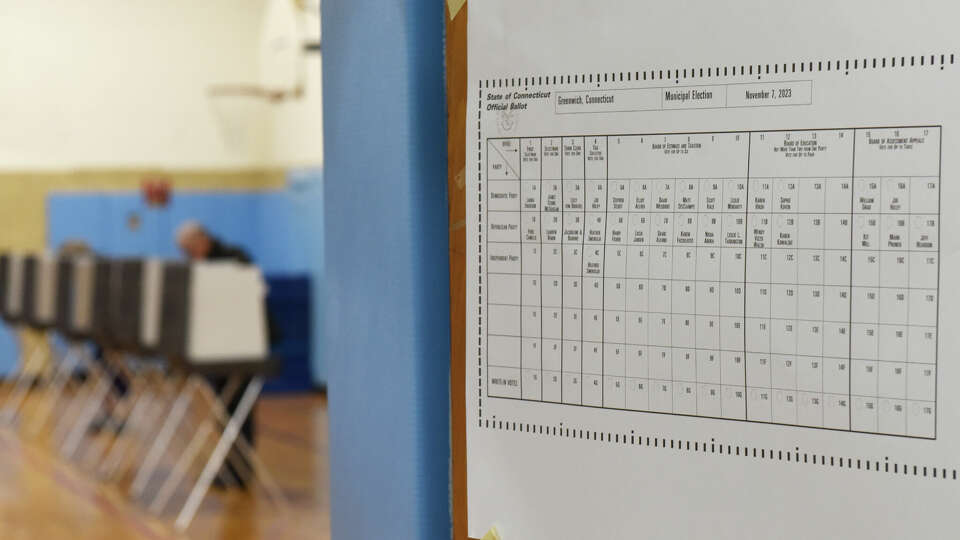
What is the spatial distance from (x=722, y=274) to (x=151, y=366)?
506 centimetres

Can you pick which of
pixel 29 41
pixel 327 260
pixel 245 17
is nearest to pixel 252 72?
pixel 245 17

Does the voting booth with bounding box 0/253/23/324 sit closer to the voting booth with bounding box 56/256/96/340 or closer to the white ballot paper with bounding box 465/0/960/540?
the voting booth with bounding box 56/256/96/340

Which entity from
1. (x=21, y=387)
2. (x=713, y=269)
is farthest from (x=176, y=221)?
(x=713, y=269)

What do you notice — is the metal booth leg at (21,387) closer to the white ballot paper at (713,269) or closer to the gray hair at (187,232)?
the gray hair at (187,232)

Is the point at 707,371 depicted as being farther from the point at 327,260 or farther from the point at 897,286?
the point at 327,260

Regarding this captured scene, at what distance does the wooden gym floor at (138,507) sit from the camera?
432 cm

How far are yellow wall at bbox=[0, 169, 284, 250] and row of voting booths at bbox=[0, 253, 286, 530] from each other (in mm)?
1080

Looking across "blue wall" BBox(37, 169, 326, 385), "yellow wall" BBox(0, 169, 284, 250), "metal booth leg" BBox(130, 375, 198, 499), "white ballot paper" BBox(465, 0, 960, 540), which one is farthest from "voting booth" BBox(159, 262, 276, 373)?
"yellow wall" BBox(0, 169, 284, 250)

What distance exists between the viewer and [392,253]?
61.8 inches

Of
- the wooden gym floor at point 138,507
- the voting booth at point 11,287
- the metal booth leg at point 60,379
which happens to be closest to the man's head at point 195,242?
the wooden gym floor at point 138,507

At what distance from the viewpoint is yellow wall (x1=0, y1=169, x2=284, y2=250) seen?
855 centimetres

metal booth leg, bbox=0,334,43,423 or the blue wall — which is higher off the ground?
the blue wall

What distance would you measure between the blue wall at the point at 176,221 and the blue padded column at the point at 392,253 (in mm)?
6478

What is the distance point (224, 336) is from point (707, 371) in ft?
11.3
